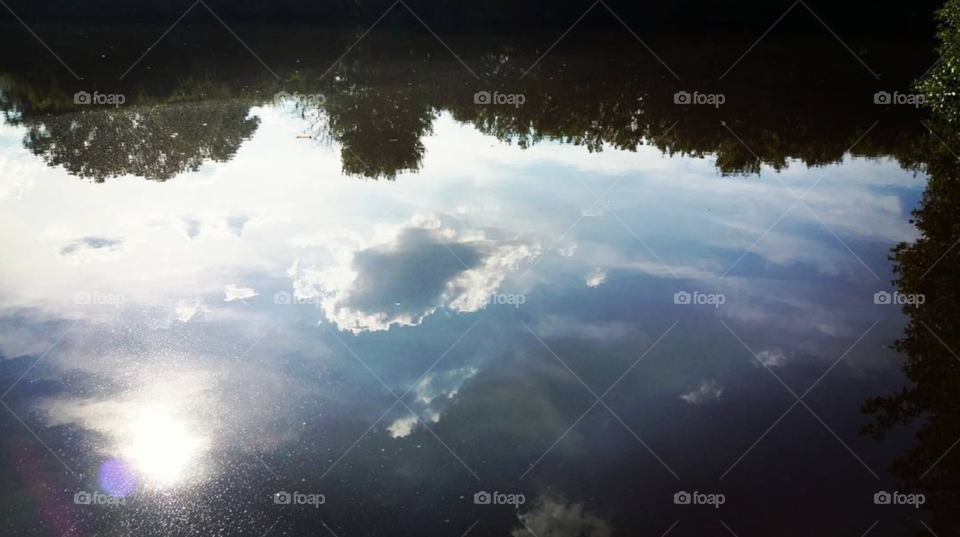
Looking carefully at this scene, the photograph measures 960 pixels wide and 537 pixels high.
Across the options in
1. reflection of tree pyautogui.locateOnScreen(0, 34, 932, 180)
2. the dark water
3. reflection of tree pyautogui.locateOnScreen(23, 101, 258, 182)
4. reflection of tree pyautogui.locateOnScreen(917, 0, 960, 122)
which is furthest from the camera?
reflection of tree pyautogui.locateOnScreen(917, 0, 960, 122)

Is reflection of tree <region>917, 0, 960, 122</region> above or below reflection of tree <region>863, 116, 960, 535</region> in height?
above

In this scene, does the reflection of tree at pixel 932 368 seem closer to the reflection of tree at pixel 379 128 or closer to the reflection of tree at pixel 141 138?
the reflection of tree at pixel 379 128

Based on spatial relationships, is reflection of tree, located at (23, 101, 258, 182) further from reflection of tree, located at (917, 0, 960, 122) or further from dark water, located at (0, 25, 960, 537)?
reflection of tree, located at (917, 0, 960, 122)

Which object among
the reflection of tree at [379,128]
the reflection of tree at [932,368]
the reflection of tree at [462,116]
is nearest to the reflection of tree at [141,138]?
the reflection of tree at [462,116]

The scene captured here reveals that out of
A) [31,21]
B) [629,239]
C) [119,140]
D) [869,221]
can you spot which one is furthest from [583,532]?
[31,21]

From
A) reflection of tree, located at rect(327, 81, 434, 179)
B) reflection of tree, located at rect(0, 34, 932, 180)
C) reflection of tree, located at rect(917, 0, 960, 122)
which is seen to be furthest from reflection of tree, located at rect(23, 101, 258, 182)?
reflection of tree, located at rect(917, 0, 960, 122)

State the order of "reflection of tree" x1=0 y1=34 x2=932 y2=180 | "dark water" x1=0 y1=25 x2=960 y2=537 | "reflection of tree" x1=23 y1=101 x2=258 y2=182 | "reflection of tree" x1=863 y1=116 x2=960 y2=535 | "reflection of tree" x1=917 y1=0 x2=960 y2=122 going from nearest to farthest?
1. "dark water" x1=0 y1=25 x2=960 y2=537
2. "reflection of tree" x1=863 y1=116 x2=960 y2=535
3. "reflection of tree" x1=23 y1=101 x2=258 y2=182
4. "reflection of tree" x1=0 y1=34 x2=932 y2=180
5. "reflection of tree" x1=917 y1=0 x2=960 y2=122
